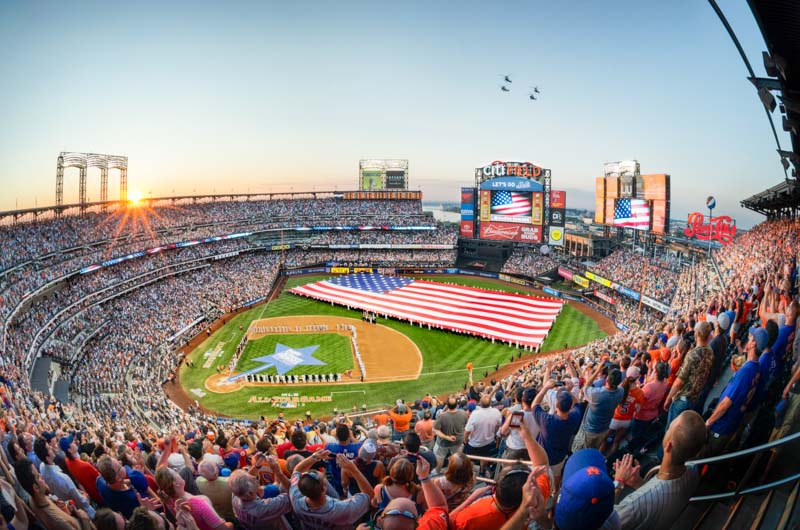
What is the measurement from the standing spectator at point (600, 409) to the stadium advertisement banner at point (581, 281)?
44.6 meters

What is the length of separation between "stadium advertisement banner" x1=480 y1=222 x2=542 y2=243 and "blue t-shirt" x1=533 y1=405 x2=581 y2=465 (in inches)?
2089

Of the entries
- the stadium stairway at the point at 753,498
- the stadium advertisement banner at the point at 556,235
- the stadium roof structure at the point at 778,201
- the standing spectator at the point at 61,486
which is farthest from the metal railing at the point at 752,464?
the stadium advertisement banner at the point at 556,235

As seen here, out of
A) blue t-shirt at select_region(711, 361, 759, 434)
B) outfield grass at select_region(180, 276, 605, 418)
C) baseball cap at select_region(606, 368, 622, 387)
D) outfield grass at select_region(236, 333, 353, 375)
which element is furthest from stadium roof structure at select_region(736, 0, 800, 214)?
outfield grass at select_region(236, 333, 353, 375)

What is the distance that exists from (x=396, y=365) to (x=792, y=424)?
26628mm

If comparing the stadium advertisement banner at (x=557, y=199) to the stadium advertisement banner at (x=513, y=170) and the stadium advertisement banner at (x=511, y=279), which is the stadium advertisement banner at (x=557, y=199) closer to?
the stadium advertisement banner at (x=513, y=170)

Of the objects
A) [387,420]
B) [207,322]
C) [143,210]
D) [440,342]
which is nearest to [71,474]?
[387,420]

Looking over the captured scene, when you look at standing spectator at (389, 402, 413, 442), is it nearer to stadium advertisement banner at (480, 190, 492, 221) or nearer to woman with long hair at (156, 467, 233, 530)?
woman with long hair at (156, 467, 233, 530)

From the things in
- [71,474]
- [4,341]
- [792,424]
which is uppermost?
[792,424]

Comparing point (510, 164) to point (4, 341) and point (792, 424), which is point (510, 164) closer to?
point (4, 341)

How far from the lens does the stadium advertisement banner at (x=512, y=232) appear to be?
2255 inches

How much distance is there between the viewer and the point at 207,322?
3969 cm

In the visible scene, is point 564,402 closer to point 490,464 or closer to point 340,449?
point 490,464

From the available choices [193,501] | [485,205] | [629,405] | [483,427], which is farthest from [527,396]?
[485,205]

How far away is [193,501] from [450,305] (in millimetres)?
38571
